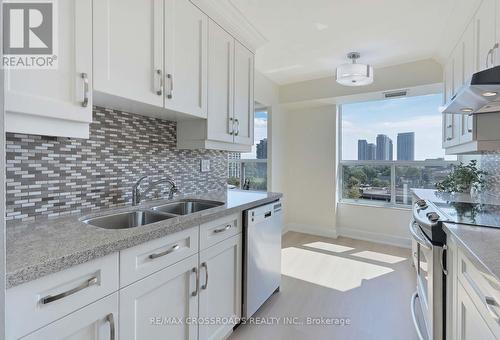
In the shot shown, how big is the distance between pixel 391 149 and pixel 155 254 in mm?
3836

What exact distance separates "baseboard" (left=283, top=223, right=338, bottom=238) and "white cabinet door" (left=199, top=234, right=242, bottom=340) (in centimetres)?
263

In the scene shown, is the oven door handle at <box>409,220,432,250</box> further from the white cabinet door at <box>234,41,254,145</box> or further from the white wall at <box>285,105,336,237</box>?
the white wall at <box>285,105,336,237</box>

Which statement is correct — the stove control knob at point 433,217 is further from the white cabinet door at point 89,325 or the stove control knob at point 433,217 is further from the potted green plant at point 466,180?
the white cabinet door at point 89,325

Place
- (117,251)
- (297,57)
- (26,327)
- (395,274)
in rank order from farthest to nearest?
(297,57) < (395,274) < (117,251) < (26,327)

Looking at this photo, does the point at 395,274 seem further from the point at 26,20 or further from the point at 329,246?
the point at 26,20

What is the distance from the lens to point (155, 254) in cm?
117

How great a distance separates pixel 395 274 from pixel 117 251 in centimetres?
287

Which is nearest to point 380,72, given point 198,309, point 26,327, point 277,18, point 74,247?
point 277,18

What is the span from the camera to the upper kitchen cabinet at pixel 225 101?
200cm

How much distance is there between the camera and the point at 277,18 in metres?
2.26

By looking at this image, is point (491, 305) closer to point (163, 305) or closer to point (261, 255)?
point (163, 305)

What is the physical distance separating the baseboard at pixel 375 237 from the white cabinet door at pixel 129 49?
12.0 ft

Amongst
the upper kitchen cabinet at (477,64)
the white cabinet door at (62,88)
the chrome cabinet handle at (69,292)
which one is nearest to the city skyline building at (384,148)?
the upper kitchen cabinet at (477,64)

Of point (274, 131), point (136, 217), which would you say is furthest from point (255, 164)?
point (136, 217)
